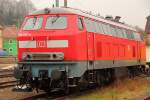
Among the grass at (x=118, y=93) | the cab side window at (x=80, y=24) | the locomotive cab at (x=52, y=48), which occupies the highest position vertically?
the cab side window at (x=80, y=24)

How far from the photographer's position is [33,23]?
52.5ft

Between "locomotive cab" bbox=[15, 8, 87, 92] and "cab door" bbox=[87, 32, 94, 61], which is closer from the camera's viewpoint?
"locomotive cab" bbox=[15, 8, 87, 92]

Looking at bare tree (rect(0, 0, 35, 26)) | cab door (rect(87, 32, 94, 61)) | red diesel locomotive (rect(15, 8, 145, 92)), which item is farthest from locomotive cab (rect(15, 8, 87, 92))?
bare tree (rect(0, 0, 35, 26))

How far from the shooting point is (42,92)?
58.1 feet

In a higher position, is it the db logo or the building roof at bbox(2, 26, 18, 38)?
the building roof at bbox(2, 26, 18, 38)

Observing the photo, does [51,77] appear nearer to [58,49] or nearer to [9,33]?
[58,49]

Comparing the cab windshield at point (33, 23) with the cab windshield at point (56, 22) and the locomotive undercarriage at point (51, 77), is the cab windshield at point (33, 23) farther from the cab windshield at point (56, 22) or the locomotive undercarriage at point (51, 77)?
the locomotive undercarriage at point (51, 77)

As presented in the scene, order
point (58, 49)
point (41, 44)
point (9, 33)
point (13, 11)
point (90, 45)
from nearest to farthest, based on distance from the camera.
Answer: point (58, 49)
point (41, 44)
point (90, 45)
point (9, 33)
point (13, 11)

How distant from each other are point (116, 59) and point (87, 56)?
13.8 ft

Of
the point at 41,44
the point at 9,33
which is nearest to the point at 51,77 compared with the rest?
the point at 41,44

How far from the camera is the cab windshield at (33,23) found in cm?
1582

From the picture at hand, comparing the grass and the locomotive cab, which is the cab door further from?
the grass

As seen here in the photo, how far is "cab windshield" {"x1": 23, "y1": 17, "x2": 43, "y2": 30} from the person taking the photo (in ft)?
51.9

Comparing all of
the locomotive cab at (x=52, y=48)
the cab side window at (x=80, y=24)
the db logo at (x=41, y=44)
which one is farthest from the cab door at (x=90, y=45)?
the db logo at (x=41, y=44)
